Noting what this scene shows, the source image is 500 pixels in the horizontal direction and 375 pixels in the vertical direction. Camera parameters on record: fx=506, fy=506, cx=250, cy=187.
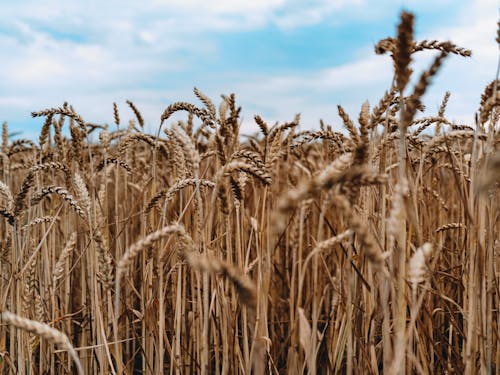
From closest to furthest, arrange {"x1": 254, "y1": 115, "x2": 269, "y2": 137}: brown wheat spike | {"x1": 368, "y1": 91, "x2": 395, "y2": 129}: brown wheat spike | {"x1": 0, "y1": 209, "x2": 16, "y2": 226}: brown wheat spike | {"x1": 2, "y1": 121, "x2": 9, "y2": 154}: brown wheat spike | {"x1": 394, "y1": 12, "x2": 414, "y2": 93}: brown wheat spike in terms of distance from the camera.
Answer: {"x1": 394, "y1": 12, "x2": 414, "y2": 93}: brown wheat spike < {"x1": 368, "y1": 91, "x2": 395, "y2": 129}: brown wheat spike < {"x1": 0, "y1": 209, "x2": 16, "y2": 226}: brown wheat spike < {"x1": 254, "y1": 115, "x2": 269, "y2": 137}: brown wheat spike < {"x1": 2, "y1": 121, "x2": 9, "y2": 154}: brown wheat spike

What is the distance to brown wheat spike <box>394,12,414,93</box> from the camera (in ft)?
2.99

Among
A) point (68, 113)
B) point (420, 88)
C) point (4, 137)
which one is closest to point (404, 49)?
point (420, 88)

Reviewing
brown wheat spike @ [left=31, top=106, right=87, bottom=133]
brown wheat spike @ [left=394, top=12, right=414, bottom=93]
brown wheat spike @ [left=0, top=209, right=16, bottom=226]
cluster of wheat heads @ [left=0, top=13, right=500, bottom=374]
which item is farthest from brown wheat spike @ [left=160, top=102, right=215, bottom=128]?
brown wheat spike @ [left=394, top=12, right=414, bottom=93]

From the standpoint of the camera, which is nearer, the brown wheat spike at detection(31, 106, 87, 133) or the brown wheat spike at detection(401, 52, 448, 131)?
the brown wheat spike at detection(401, 52, 448, 131)

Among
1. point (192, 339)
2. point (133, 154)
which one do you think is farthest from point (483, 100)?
point (133, 154)

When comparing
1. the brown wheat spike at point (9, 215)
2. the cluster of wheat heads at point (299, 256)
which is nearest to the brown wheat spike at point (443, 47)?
the cluster of wheat heads at point (299, 256)

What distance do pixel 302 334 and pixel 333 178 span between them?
1.72 ft

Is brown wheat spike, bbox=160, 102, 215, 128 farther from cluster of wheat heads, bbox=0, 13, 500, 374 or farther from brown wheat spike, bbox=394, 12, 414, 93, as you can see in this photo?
brown wheat spike, bbox=394, 12, 414, 93

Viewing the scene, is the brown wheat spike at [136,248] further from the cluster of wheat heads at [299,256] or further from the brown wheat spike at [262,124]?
the brown wheat spike at [262,124]

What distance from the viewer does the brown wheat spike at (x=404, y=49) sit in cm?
91

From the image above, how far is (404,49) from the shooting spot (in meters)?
0.94

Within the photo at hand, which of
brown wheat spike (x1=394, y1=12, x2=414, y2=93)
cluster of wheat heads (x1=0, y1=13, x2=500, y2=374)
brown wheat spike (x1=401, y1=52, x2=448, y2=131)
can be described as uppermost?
brown wheat spike (x1=394, y1=12, x2=414, y2=93)

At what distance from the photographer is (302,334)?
119cm

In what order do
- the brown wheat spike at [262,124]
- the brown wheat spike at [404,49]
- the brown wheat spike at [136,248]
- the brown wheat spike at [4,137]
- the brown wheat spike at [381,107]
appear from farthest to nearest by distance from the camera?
the brown wheat spike at [4,137] → the brown wheat spike at [262,124] → the brown wheat spike at [381,107] → the brown wheat spike at [136,248] → the brown wheat spike at [404,49]
